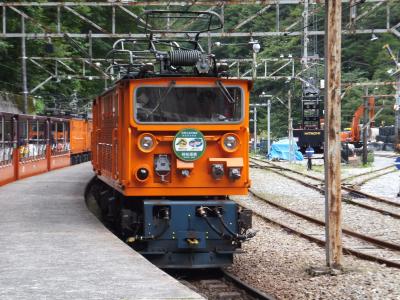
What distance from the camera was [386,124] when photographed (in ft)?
243

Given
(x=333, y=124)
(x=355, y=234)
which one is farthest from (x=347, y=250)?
(x=333, y=124)

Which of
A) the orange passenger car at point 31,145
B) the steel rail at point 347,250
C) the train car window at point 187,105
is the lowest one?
the steel rail at point 347,250

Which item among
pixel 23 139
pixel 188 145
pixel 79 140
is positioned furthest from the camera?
pixel 79 140

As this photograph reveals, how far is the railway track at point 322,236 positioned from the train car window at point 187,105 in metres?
3.18

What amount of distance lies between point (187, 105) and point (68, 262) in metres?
2.98

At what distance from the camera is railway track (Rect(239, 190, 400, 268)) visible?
11547 mm

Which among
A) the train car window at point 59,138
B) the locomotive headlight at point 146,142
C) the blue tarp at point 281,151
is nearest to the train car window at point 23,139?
the train car window at point 59,138

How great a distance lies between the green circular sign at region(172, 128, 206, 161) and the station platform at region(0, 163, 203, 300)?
147 centimetres

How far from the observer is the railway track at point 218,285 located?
8.88 meters

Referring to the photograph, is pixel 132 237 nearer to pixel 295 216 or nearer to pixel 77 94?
pixel 295 216

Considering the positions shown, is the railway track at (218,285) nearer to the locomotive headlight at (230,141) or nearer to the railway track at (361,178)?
the locomotive headlight at (230,141)

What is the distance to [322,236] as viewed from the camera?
1395 cm

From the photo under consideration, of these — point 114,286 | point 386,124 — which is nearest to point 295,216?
point 114,286

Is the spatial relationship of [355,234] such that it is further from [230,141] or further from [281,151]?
[281,151]
